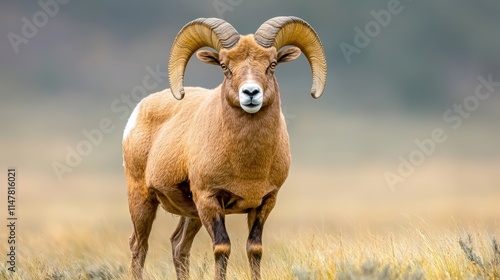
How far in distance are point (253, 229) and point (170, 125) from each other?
7.33 ft

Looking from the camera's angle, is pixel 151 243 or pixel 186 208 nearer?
pixel 186 208

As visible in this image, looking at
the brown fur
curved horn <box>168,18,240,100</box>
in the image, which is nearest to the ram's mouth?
the brown fur

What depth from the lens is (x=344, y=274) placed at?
1034 cm

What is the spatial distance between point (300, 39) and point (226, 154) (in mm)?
1900

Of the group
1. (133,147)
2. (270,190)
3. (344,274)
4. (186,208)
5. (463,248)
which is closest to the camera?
(344,274)

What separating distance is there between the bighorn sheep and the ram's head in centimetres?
1

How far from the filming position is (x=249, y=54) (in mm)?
11453

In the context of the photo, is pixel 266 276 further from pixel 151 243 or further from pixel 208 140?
pixel 151 243

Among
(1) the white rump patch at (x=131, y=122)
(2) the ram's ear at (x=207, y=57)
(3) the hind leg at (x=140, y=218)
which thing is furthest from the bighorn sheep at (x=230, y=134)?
(1) the white rump patch at (x=131, y=122)

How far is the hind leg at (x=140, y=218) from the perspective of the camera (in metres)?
13.9

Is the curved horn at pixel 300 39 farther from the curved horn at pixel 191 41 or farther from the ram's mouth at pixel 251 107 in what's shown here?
the ram's mouth at pixel 251 107

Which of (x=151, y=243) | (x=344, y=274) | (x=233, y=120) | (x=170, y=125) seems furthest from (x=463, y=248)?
(x=151, y=243)

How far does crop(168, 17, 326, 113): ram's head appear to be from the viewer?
11.2m

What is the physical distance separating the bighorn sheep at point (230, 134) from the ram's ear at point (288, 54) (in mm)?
13
